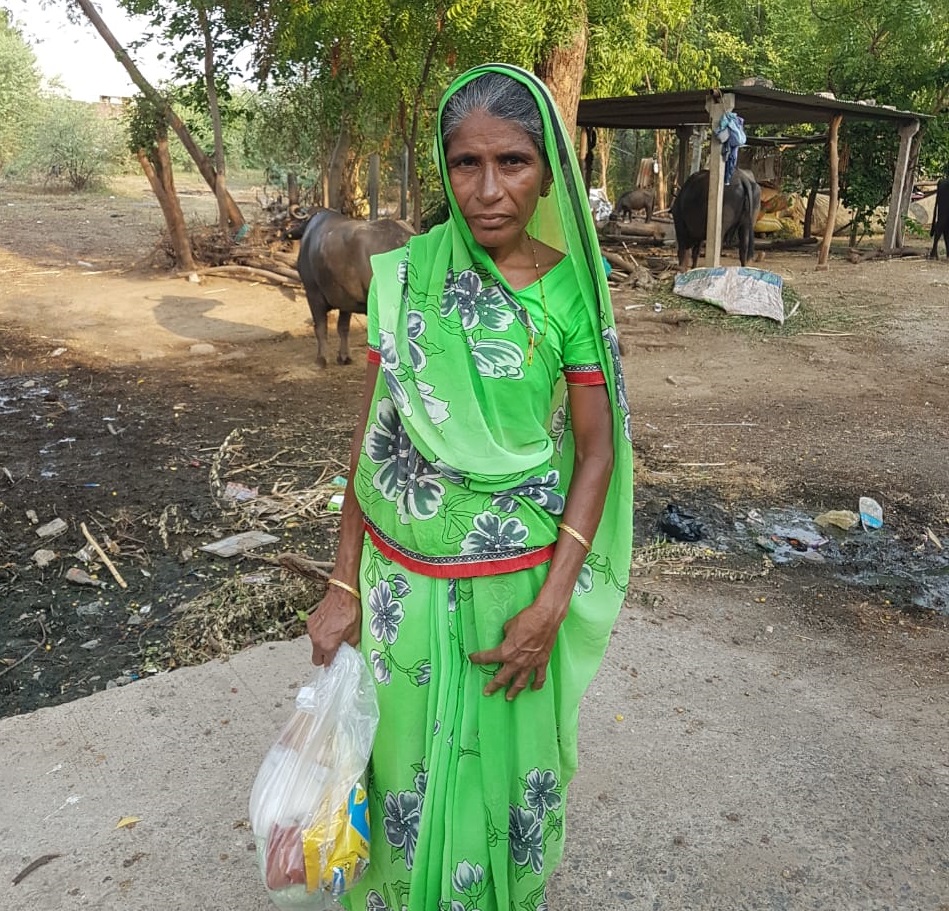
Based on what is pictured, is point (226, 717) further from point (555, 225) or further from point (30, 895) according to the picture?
point (555, 225)

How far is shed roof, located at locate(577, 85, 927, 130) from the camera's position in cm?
980

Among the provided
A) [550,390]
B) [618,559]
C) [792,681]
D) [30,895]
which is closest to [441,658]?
[618,559]

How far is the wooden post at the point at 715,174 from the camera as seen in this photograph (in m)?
9.61

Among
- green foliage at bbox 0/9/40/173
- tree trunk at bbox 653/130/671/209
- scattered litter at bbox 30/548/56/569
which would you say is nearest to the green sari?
scattered litter at bbox 30/548/56/569

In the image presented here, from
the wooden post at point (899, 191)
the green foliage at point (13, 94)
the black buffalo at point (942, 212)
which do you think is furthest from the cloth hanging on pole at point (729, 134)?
the green foliage at point (13, 94)

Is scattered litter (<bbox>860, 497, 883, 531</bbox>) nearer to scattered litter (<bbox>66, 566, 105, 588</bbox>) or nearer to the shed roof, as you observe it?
scattered litter (<bbox>66, 566, 105, 588</bbox>)

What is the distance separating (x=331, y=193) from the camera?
37.4 ft

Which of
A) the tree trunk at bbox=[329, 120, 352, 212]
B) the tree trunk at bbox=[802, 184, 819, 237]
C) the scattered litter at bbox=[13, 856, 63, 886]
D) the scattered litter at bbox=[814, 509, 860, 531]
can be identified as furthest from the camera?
the tree trunk at bbox=[802, 184, 819, 237]

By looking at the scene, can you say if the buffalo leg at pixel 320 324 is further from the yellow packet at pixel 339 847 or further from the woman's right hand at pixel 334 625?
the yellow packet at pixel 339 847

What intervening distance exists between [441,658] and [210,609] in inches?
85.4

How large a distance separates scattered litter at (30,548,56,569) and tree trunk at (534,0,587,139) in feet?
19.9

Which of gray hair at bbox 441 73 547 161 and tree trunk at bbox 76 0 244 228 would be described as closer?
gray hair at bbox 441 73 547 161

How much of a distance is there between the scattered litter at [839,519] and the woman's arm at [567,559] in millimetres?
3167

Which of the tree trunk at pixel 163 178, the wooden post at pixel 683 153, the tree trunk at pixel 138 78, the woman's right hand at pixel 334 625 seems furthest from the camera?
the wooden post at pixel 683 153
